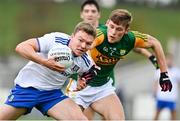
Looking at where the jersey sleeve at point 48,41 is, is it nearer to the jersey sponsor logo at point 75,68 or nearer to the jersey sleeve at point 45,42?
the jersey sleeve at point 45,42

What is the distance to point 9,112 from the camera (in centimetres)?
914

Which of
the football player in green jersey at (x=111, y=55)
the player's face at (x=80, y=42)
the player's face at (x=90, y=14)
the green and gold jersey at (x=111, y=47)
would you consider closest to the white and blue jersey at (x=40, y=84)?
the player's face at (x=80, y=42)

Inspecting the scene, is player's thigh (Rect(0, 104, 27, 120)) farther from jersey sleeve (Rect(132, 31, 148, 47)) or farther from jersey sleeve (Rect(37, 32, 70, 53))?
jersey sleeve (Rect(132, 31, 148, 47))

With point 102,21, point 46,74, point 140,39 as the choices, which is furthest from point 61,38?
point 102,21

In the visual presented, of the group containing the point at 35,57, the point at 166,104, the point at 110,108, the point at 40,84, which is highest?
the point at 35,57

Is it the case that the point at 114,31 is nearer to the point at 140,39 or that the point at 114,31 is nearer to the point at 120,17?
the point at 120,17

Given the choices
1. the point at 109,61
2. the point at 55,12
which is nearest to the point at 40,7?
the point at 55,12

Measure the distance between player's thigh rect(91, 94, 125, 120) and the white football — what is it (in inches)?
69.9

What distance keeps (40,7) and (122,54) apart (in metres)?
41.7

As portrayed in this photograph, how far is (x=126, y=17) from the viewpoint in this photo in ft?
32.3

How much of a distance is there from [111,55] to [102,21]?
115 ft

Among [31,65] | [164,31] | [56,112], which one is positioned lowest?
[164,31]

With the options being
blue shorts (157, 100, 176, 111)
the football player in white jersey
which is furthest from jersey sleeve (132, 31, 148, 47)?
blue shorts (157, 100, 176, 111)

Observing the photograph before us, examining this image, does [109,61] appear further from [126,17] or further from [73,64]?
[73,64]
